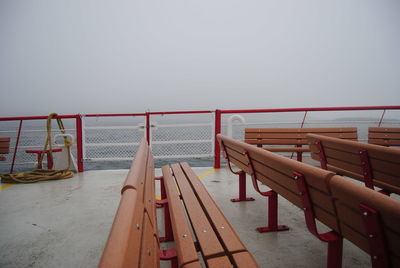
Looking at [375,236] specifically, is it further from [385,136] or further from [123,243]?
[385,136]

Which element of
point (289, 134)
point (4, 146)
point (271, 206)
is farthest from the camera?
point (4, 146)

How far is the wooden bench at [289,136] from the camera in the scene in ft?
16.3

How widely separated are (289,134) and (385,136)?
1651 millimetres

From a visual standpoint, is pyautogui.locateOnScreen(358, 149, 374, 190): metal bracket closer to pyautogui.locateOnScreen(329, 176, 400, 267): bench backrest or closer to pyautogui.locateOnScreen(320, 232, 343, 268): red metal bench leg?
pyautogui.locateOnScreen(320, 232, 343, 268): red metal bench leg

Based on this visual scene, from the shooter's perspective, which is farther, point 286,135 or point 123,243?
point 286,135

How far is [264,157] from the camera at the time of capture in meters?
1.96

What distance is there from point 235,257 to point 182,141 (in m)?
4.31

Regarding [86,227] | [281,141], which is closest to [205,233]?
[86,227]

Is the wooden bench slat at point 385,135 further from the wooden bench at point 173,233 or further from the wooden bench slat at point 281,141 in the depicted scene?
the wooden bench at point 173,233

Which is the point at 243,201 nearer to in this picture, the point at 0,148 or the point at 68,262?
the point at 68,262

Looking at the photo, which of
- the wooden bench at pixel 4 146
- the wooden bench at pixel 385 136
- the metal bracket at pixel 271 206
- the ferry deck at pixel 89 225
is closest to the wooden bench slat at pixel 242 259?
the ferry deck at pixel 89 225

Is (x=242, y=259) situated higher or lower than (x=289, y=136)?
lower

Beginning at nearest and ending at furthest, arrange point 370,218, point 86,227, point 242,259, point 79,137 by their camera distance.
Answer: point 370,218, point 242,259, point 86,227, point 79,137

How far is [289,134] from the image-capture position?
204 inches
